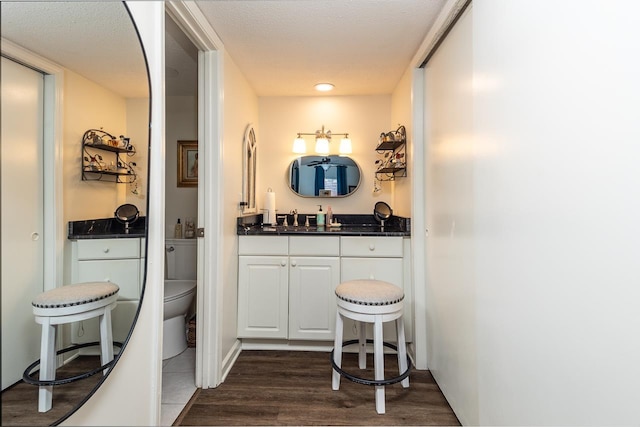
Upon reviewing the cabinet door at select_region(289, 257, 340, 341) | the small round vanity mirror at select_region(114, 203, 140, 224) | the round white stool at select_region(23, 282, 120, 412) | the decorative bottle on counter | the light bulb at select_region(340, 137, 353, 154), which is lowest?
the cabinet door at select_region(289, 257, 340, 341)

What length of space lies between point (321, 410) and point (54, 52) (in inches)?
73.3

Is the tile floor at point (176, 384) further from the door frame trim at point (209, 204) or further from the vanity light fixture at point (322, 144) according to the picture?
the vanity light fixture at point (322, 144)

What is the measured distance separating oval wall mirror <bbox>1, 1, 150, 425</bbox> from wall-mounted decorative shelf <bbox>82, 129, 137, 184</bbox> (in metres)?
0.02

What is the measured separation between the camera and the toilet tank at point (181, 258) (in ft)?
8.63

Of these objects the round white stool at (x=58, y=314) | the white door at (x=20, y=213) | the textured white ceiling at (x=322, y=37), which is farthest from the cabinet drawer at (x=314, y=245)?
the white door at (x=20, y=213)

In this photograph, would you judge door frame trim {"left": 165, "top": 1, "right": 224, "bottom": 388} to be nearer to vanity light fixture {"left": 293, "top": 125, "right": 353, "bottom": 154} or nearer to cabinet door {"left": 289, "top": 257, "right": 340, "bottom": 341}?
cabinet door {"left": 289, "top": 257, "right": 340, "bottom": 341}

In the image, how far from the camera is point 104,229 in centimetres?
92

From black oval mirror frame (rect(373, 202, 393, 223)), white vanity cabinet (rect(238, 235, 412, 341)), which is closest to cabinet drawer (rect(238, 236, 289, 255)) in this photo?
white vanity cabinet (rect(238, 235, 412, 341))

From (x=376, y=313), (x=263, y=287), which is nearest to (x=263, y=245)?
(x=263, y=287)

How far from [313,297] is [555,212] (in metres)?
1.72

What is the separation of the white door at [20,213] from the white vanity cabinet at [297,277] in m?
1.57

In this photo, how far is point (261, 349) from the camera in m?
2.34

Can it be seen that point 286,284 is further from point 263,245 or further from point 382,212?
point 382,212

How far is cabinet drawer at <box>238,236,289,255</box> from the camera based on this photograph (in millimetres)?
2258
